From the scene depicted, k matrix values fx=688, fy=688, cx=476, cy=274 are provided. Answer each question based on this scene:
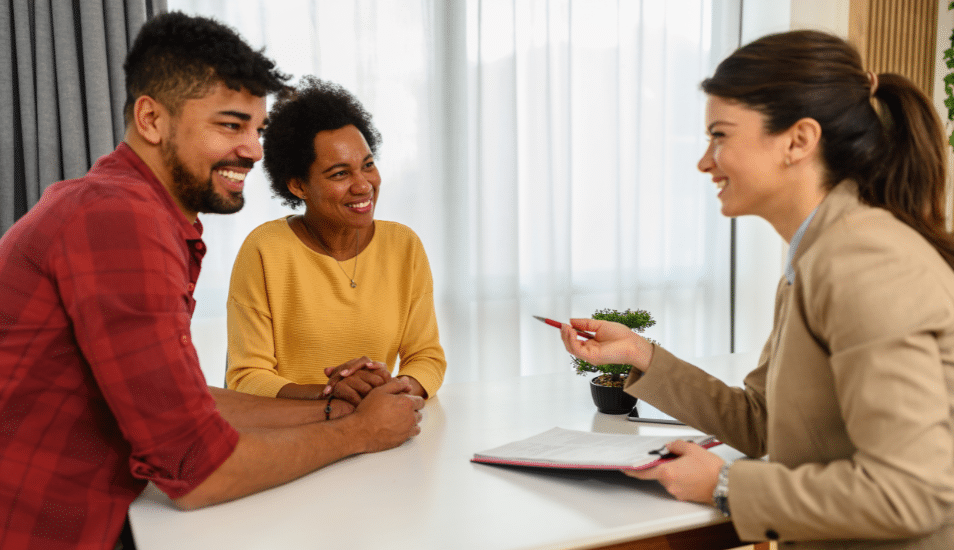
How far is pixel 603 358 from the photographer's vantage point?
1.33 meters

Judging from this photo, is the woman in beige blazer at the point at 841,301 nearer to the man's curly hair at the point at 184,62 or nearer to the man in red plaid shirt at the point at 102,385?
the man in red plaid shirt at the point at 102,385

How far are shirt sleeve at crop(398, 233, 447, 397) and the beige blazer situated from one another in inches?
35.5

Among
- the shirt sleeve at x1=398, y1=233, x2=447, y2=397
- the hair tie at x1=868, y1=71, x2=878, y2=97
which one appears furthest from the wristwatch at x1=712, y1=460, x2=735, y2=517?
the shirt sleeve at x1=398, y1=233, x2=447, y2=397

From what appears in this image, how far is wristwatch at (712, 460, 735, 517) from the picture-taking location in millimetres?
957

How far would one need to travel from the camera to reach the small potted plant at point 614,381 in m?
1.43

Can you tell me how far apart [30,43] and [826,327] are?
2.58 metres

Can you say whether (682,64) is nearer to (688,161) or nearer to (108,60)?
(688,161)

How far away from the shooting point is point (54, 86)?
236 cm

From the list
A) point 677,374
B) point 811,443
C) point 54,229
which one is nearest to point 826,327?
point 811,443

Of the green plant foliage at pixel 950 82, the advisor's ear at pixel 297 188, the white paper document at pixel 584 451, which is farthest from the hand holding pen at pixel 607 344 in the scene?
the green plant foliage at pixel 950 82

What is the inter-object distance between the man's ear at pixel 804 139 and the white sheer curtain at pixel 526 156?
7.26 ft

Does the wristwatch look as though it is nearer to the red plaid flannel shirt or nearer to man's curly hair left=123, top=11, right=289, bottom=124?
the red plaid flannel shirt

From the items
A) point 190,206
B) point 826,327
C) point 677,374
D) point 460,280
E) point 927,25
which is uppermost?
point 927,25

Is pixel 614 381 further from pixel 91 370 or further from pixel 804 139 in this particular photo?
pixel 91 370
